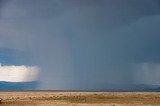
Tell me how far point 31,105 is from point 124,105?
1668 centimetres

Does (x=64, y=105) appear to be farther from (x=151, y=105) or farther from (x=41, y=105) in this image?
(x=151, y=105)

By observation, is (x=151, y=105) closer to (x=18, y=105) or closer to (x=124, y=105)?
(x=124, y=105)

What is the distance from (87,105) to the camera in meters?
62.0

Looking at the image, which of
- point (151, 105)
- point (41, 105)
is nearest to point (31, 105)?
point (41, 105)

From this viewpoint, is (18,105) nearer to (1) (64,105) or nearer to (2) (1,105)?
(2) (1,105)

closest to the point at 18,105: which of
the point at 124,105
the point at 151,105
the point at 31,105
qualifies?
the point at 31,105

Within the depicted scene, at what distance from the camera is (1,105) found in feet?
202

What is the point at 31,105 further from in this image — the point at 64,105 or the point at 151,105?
the point at 151,105

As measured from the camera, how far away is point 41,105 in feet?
197

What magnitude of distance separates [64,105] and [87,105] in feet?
15.4

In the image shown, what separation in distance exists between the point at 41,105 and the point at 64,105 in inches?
161

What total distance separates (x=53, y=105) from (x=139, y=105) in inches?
604

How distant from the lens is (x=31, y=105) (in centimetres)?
6069

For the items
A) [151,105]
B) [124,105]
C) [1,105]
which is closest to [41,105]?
[1,105]
